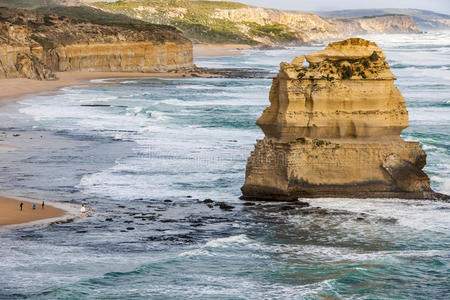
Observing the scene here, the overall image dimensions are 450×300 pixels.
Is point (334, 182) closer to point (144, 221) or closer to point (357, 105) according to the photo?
point (357, 105)

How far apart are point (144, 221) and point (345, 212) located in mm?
6245

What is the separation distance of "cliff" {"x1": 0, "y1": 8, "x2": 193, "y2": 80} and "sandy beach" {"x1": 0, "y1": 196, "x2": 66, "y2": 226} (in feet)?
197

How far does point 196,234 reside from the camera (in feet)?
74.0

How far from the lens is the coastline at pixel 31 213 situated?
23891 millimetres

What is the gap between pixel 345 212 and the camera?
2420 centimetres

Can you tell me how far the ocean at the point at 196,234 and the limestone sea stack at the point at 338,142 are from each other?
2.09 feet

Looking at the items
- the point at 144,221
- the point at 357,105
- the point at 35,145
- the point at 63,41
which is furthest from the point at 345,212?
the point at 63,41

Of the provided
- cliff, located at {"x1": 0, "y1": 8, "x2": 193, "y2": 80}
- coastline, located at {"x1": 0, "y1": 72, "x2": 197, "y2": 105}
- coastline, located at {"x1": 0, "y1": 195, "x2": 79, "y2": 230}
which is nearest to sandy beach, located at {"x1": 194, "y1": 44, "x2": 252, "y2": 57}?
cliff, located at {"x1": 0, "y1": 8, "x2": 193, "y2": 80}

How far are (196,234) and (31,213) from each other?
19.7 feet

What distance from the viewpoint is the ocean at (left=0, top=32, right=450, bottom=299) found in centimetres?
1792

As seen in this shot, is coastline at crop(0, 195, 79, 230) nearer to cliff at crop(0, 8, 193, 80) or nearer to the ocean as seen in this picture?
the ocean

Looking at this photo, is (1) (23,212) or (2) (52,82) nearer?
(1) (23,212)

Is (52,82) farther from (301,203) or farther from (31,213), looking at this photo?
(301,203)

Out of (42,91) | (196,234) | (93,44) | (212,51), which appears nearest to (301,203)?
(196,234)
